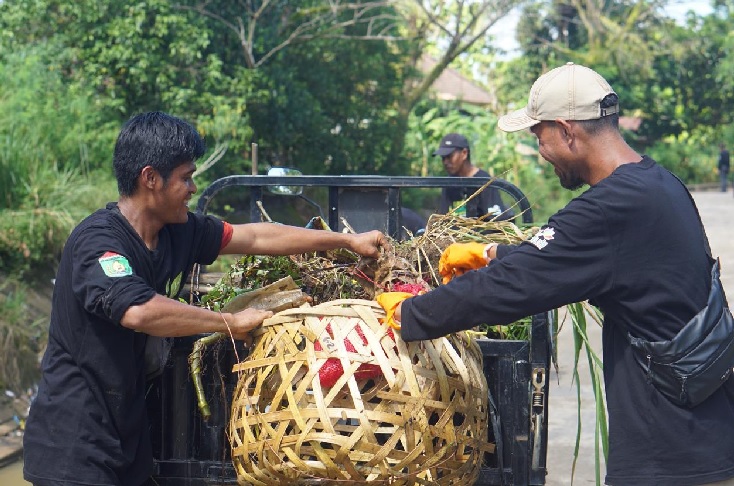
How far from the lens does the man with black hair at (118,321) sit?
9.19 feet

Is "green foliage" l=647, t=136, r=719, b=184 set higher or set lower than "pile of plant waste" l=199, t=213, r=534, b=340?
lower

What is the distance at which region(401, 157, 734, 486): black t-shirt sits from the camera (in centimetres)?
263

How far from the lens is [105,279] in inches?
109

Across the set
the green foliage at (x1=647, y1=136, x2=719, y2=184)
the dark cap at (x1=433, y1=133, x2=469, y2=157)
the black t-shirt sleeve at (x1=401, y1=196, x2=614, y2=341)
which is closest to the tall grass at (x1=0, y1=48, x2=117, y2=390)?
the dark cap at (x1=433, y1=133, x2=469, y2=157)

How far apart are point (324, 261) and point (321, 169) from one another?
1157 cm

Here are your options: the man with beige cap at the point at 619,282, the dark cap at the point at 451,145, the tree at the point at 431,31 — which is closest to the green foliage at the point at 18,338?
the dark cap at the point at 451,145

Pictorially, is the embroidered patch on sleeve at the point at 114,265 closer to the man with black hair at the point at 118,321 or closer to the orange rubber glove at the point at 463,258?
the man with black hair at the point at 118,321

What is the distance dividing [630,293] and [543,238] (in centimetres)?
28

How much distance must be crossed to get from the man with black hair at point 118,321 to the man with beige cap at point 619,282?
73 centimetres

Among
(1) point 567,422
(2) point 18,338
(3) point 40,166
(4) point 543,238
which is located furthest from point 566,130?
(3) point 40,166

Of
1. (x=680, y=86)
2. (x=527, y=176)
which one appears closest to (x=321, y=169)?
(x=527, y=176)

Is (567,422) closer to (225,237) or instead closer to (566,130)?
(225,237)

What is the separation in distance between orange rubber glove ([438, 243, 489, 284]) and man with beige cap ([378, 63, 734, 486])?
1.68 feet

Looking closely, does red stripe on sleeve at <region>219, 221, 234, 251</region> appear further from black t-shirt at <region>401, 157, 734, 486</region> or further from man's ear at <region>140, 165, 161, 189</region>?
black t-shirt at <region>401, 157, 734, 486</region>
